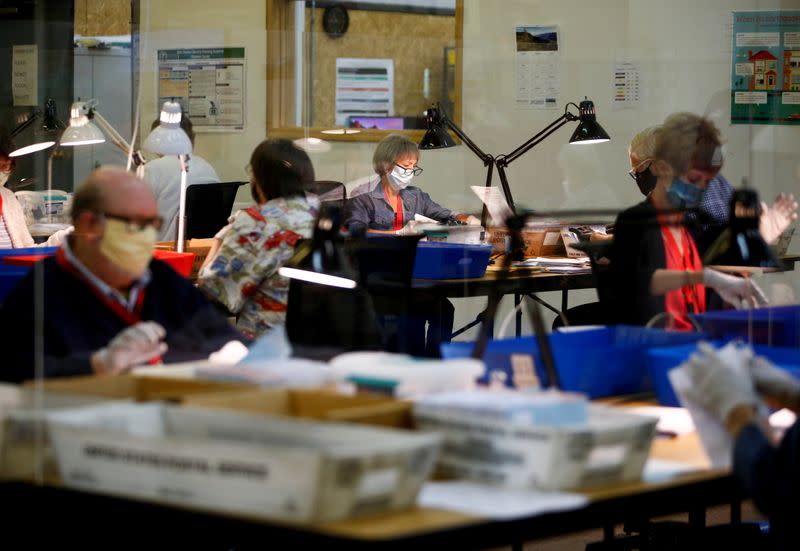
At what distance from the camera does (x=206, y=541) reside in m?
1.62

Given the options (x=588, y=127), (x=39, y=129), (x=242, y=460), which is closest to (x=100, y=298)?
(x=242, y=460)

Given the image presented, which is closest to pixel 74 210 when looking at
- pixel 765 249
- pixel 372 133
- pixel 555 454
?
pixel 555 454

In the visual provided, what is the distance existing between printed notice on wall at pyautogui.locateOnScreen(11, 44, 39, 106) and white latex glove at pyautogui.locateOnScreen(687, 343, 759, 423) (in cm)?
218

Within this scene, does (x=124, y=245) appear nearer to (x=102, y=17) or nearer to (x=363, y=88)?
(x=102, y=17)

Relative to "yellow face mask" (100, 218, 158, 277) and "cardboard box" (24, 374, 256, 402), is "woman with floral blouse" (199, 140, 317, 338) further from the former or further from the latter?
"cardboard box" (24, 374, 256, 402)

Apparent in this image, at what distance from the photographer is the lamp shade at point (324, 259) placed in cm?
214

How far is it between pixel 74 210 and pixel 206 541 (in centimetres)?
95

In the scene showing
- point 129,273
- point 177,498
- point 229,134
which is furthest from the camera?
point 229,134

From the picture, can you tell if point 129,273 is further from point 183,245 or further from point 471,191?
point 471,191

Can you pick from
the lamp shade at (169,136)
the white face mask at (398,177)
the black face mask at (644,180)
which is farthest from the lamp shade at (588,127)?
the lamp shade at (169,136)

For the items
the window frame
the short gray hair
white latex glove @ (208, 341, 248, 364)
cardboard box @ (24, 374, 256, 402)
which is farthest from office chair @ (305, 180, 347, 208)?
cardboard box @ (24, 374, 256, 402)

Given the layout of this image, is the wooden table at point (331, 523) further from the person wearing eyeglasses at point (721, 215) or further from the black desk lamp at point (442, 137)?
the black desk lamp at point (442, 137)

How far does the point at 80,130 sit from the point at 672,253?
1849 mm

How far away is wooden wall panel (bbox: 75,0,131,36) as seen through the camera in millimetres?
3555
